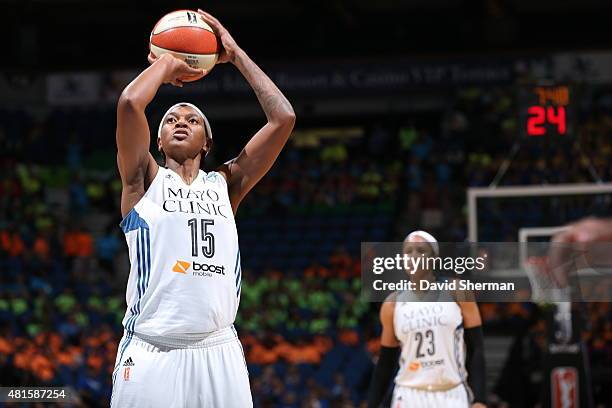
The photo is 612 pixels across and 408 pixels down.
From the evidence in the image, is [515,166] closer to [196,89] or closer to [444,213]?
[444,213]

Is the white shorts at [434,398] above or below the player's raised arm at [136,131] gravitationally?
below

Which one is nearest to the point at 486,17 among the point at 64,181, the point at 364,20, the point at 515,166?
the point at 364,20

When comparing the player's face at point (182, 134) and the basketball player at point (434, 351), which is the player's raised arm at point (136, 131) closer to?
the player's face at point (182, 134)

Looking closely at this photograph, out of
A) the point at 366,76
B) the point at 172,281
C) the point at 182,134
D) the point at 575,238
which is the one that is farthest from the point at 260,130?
the point at 366,76

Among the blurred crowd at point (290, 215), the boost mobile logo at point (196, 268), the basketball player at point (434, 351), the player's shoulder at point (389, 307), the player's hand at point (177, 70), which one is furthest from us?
the blurred crowd at point (290, 215)

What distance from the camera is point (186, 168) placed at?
4.83 metres

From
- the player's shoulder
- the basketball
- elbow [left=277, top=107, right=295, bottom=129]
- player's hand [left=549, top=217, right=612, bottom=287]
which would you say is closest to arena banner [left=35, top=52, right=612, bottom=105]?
the player's shoulder

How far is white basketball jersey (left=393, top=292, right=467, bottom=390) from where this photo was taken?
7.12 meters

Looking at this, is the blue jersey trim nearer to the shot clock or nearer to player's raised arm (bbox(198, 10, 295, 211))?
player's raised arm (bbox(198, 10, 295, 211))

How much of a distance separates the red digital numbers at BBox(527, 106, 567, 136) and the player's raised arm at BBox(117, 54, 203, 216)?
7.66m

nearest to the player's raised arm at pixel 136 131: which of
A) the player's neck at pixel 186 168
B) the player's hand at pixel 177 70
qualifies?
the player's hand at pixel 177 70

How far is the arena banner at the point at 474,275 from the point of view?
7.17m

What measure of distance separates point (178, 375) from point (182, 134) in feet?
3.46

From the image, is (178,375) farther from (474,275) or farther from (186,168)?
(474,275)
